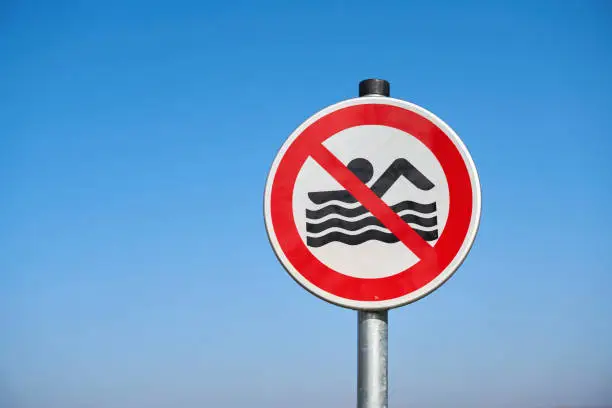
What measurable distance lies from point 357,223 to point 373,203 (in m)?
0.06

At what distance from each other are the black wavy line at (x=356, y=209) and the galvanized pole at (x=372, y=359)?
0.25 meters

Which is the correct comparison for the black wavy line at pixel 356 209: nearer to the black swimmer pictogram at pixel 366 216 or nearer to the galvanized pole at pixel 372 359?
the black swimmer pictogram at pixel 366 216

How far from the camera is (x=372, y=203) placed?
5.65ft

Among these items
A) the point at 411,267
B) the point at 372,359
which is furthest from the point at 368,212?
the point at 372,359

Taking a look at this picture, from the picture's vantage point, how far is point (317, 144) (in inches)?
70.2

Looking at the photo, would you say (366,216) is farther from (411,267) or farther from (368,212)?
(411,267)

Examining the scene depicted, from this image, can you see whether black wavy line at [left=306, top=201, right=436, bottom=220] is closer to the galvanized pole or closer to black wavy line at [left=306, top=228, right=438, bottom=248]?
black wavy line at [left=306, top=228, right=438, bottom=248]

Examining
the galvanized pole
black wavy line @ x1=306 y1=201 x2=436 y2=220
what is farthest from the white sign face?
the galvanized pole

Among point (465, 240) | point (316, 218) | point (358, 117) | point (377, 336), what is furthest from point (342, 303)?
point (358, 117)

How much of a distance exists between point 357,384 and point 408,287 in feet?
0.87

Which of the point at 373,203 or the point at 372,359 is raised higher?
the point at 373,203

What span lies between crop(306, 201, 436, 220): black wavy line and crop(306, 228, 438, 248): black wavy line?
0.05 m

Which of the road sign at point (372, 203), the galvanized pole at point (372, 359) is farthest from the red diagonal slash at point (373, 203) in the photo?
the galvanized pole at point (372, 359)

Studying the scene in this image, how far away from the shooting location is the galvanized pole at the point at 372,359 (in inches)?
64.0
